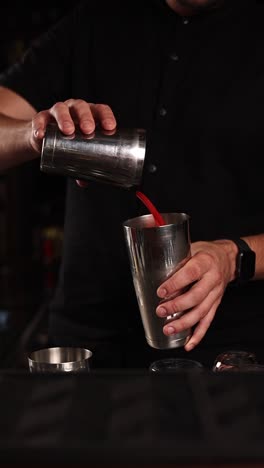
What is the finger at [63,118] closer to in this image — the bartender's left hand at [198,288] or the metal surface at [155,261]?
the metal surface at [155,261]

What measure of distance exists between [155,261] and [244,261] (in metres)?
0.37

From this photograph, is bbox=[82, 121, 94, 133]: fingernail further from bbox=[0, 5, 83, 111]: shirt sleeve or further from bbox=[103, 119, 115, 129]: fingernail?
bbox=[0, 5, 83, 111]: shirt sleeve

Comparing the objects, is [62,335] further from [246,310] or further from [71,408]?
[71,408]

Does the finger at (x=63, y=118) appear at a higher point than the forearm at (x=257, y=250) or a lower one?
higher

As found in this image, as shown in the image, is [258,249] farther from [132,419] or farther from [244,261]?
[132,419]

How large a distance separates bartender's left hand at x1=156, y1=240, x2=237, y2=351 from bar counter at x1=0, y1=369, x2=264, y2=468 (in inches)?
8.3

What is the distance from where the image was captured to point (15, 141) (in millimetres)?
1580

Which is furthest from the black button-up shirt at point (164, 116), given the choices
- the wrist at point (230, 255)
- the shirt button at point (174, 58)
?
the wrist at point (230, 255)

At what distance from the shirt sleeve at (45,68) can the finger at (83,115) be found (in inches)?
19.7

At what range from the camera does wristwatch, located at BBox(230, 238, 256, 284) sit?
1.41 metres

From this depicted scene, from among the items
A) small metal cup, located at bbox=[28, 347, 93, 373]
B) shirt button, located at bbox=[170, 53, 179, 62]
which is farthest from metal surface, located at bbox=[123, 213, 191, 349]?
shirt button, located at bbox=[170, 53, 179, 62]

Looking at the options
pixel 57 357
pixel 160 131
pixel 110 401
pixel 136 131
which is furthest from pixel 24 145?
pixel 110 401

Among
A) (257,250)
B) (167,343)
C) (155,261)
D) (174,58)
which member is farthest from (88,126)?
(174,58)

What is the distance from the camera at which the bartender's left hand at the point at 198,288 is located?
1.11 meters
